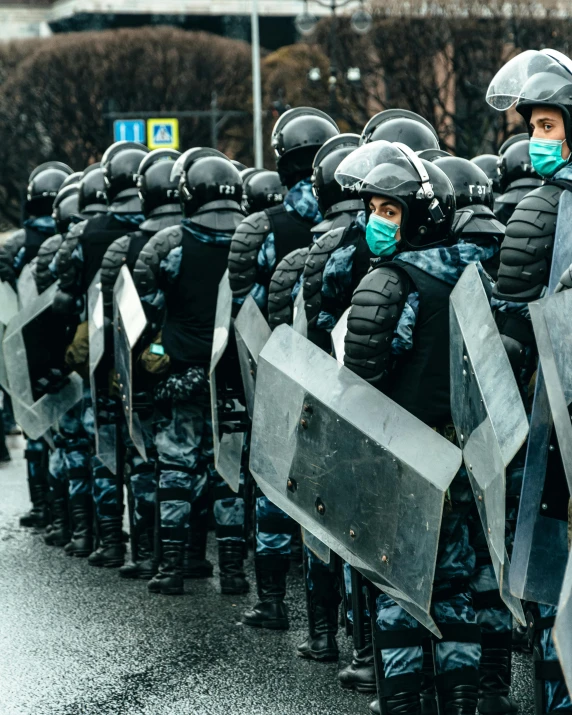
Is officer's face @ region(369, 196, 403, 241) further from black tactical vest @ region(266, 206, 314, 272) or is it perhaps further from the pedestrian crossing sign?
the pedestrian crossing sign

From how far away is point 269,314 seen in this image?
230 inches

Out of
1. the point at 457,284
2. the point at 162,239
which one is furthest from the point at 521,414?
the point at 162,239

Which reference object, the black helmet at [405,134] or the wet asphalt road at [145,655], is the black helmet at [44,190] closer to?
the wet asphalt road at [145,655]

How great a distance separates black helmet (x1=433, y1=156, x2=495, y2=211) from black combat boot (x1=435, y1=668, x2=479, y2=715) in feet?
6.42

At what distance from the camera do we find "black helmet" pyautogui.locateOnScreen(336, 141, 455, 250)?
436 cm

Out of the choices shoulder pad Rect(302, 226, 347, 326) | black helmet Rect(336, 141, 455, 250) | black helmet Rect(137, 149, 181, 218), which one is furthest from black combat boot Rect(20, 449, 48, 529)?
black helmet Rect(336, 141, 455, 250)

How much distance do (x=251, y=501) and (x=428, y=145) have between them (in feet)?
8.45

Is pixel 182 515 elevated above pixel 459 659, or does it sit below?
below

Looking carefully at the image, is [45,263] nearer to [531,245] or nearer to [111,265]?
[111,265]

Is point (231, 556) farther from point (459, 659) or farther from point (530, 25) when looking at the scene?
point (530, 25)

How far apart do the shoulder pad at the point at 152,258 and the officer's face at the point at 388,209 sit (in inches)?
93.7

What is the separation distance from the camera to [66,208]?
28.6ft

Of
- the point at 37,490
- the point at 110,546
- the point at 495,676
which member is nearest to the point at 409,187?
the point at 495,676

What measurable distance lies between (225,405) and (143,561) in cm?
138
